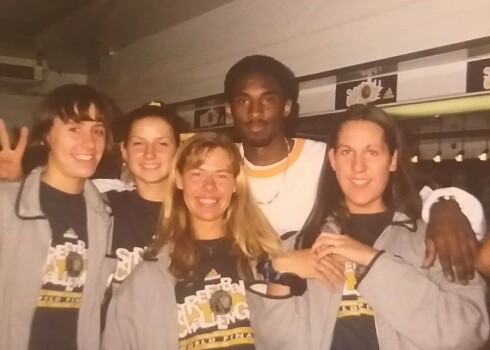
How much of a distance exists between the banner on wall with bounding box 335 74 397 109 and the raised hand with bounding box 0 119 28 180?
2.24ft

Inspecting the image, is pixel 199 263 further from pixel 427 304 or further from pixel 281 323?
pixel 427 304

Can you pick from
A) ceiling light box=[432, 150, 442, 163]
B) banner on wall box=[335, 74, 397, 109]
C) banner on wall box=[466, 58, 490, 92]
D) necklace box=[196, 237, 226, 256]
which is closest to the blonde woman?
necklace box=[196, 237, 226, 256]

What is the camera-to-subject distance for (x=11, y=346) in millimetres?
1273

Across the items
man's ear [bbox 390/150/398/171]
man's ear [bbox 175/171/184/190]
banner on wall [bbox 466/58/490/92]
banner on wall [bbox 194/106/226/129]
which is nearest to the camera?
banner on wall [bbox 466/58/490/92]

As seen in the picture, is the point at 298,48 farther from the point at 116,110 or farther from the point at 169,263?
the point at 169,263

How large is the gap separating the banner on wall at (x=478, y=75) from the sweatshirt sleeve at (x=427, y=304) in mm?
337

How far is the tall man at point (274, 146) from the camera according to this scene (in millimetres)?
1372

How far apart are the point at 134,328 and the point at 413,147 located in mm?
659

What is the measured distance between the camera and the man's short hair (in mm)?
1426

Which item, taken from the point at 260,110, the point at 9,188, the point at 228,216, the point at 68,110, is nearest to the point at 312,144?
the point at 260,110

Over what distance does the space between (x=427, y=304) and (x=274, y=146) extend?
48 cm

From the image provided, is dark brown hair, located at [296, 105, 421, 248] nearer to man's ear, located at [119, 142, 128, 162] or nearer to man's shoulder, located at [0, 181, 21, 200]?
man's ear, located at [119, 142, 128, 162]

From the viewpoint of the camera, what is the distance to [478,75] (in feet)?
3.82

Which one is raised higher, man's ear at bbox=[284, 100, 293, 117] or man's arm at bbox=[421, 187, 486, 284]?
man's ear at bbox=[284, 100, 293, 117]
